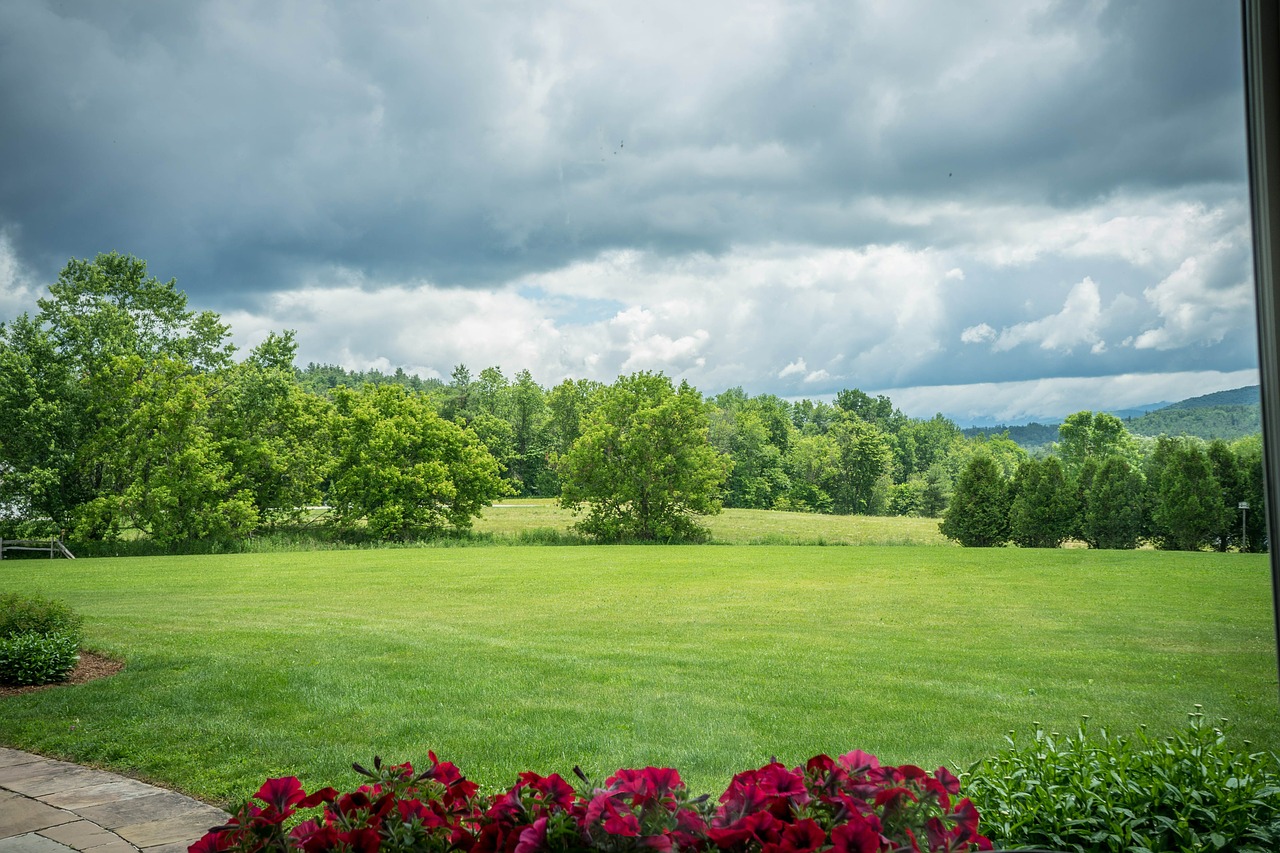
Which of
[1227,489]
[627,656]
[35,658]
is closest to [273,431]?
[35,658]

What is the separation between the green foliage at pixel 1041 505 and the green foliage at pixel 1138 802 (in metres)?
3.01

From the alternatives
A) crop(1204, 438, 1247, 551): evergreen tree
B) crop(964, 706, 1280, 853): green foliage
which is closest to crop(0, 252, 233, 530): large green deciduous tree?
crop(964, 706, 1280, 853): green foliage

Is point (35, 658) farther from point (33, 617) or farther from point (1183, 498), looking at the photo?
point (1183, 498)

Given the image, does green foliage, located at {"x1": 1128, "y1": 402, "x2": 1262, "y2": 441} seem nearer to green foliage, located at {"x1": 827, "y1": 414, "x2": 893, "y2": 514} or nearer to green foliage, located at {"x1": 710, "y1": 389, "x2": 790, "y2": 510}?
green foliage, located at {"x1": 827, "y1": 414, "x2": 893, "y2": 514}

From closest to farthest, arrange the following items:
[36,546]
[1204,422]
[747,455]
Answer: [36,546] < [1204,422] < [747,455]

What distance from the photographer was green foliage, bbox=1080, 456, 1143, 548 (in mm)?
4801

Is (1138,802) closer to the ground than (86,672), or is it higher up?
higher up

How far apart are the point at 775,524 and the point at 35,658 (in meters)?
3.71

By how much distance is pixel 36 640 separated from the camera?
3.76 metres

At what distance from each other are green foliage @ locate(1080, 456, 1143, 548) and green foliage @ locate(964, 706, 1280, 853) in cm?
294

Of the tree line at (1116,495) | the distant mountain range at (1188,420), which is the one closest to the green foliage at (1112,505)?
the tree line at (1116,495)

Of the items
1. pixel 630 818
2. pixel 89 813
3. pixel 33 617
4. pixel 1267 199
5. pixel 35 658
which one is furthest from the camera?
pixel 33 617

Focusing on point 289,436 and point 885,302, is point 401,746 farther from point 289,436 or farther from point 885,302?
point 885,302

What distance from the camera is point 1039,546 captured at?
497cm
